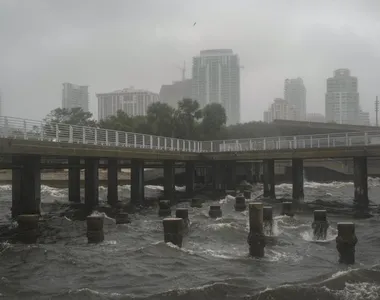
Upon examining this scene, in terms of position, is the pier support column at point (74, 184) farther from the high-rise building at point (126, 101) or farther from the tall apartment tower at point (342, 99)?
the tall apartment tower at point (342, 99)

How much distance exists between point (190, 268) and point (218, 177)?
31930 mm

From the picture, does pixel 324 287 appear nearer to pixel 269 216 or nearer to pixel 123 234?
pixel 269 216

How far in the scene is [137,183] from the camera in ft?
110

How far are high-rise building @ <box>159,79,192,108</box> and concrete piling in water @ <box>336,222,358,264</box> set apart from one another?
370 feet

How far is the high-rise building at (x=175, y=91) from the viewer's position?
12689 cm

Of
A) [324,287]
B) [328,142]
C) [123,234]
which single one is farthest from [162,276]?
[328,142]

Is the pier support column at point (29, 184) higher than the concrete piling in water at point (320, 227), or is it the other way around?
the pier support column at point (29, 184)

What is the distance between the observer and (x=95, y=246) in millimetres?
15914

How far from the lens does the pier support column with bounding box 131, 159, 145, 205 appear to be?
33.2 metres

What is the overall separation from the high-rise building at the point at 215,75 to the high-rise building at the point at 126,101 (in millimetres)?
17647

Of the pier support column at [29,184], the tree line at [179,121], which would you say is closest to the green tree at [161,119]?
the tree line at [179,121]

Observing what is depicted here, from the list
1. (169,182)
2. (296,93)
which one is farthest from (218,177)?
(296,93)

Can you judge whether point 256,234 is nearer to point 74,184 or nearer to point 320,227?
point 320,227

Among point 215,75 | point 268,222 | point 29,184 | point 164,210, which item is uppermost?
point 215,75
